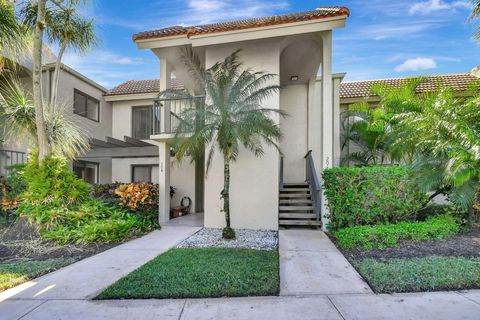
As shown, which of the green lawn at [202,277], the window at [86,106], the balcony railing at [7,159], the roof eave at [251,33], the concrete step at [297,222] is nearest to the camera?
the green lawn at [202,277]

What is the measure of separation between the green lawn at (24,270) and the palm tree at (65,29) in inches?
196

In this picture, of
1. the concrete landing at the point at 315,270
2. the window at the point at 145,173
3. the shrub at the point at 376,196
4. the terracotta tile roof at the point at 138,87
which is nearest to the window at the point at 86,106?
the terracotta tile roof at the point at 138,87

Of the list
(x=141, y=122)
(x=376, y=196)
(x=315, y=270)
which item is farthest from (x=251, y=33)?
(x=141, y=122)

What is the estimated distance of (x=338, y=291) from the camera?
384 cm

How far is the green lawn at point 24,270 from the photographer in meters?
4.17

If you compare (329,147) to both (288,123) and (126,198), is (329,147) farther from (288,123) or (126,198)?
(126,198)

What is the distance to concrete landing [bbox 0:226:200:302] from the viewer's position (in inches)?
149

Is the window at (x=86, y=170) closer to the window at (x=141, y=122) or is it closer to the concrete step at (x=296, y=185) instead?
the window at (x=141, y=122)

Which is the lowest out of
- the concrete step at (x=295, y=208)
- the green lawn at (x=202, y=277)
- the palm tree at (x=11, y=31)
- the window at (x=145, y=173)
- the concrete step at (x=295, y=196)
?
the green lawn at (x=202, y=277)

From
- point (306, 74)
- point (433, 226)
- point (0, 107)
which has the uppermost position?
point (306, 74)

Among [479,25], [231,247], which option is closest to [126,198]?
[231,247]

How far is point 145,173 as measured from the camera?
13.5 metres

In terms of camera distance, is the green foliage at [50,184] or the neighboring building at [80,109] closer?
the green foliage at [50,184]

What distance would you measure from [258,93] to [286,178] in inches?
199
